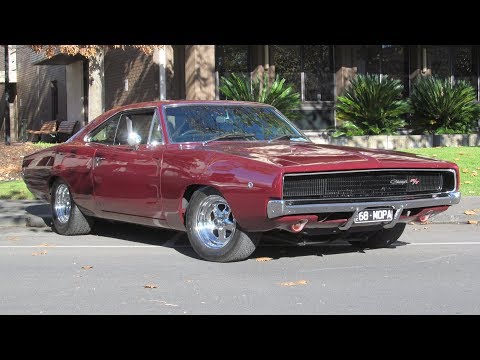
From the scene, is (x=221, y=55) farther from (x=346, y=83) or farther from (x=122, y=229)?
(x=122, y=229)

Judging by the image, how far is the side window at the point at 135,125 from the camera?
8.70 metres

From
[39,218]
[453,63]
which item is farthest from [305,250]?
[453,63]

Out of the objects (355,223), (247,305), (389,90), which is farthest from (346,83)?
(247,305)

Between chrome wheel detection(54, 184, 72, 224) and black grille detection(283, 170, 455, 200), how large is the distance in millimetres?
3746

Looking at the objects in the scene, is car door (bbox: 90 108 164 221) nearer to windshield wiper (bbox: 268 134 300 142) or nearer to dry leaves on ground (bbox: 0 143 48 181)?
windshield wiper (bbox: 268 134 300 142)

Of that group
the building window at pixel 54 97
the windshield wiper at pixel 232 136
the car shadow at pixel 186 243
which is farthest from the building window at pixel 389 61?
the windshield wiper at pixel 232 136

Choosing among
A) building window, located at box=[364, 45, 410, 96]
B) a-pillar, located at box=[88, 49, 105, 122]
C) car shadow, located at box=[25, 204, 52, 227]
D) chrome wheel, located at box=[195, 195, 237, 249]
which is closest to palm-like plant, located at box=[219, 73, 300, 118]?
a-pillar, located at box=[88, 49, 105, 122]

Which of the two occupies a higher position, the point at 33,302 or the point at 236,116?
the point at 236,116

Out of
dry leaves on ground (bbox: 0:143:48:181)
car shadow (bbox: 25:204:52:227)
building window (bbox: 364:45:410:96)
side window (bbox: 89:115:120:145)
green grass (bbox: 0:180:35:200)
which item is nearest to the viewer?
side window (bbox: 89:115:120:145)

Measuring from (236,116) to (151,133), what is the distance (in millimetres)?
946

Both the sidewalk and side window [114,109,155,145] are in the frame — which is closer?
side window [114,109,155,145]

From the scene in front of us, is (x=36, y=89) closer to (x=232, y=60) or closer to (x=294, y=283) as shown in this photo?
(x=232, y=60)

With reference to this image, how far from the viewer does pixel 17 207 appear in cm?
1214

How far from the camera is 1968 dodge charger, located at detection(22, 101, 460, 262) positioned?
709cm
